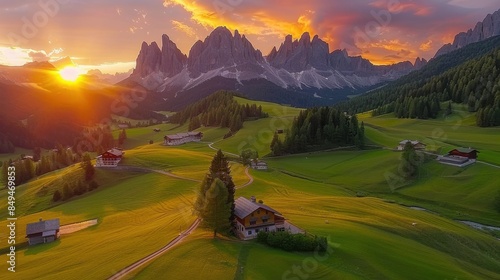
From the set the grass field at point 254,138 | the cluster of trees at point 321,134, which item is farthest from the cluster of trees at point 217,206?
the grass field at point 254,138

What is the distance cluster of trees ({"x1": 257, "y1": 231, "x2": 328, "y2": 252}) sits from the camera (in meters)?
44.2

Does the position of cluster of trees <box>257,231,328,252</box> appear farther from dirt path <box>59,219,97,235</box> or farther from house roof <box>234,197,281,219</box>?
dirt path <box>59,219,97,235</box>

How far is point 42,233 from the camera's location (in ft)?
207

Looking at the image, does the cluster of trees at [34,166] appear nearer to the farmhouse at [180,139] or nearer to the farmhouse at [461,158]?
the farmhouse at [180,139]

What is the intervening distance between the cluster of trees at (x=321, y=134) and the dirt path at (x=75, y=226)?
83.1m

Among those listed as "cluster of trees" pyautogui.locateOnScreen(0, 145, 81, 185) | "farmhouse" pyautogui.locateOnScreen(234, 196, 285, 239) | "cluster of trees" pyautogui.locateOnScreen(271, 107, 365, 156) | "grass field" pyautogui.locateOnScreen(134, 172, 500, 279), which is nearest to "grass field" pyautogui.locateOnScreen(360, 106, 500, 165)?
"cluster of trees" pyautogui.locateOnScreen(271, 107, 365, 156)

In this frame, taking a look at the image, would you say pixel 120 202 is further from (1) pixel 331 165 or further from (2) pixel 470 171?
(2) pixel 470 171

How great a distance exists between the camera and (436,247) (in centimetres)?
5762

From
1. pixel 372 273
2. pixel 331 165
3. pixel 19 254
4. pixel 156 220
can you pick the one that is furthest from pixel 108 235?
pixel 331 165

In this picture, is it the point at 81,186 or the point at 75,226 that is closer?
the point at 75,226

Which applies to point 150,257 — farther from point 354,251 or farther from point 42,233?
point 42,233

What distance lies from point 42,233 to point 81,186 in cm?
3537

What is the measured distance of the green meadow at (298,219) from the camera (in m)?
41.0

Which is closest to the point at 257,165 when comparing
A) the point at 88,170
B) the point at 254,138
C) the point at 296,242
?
the point at 88,170
